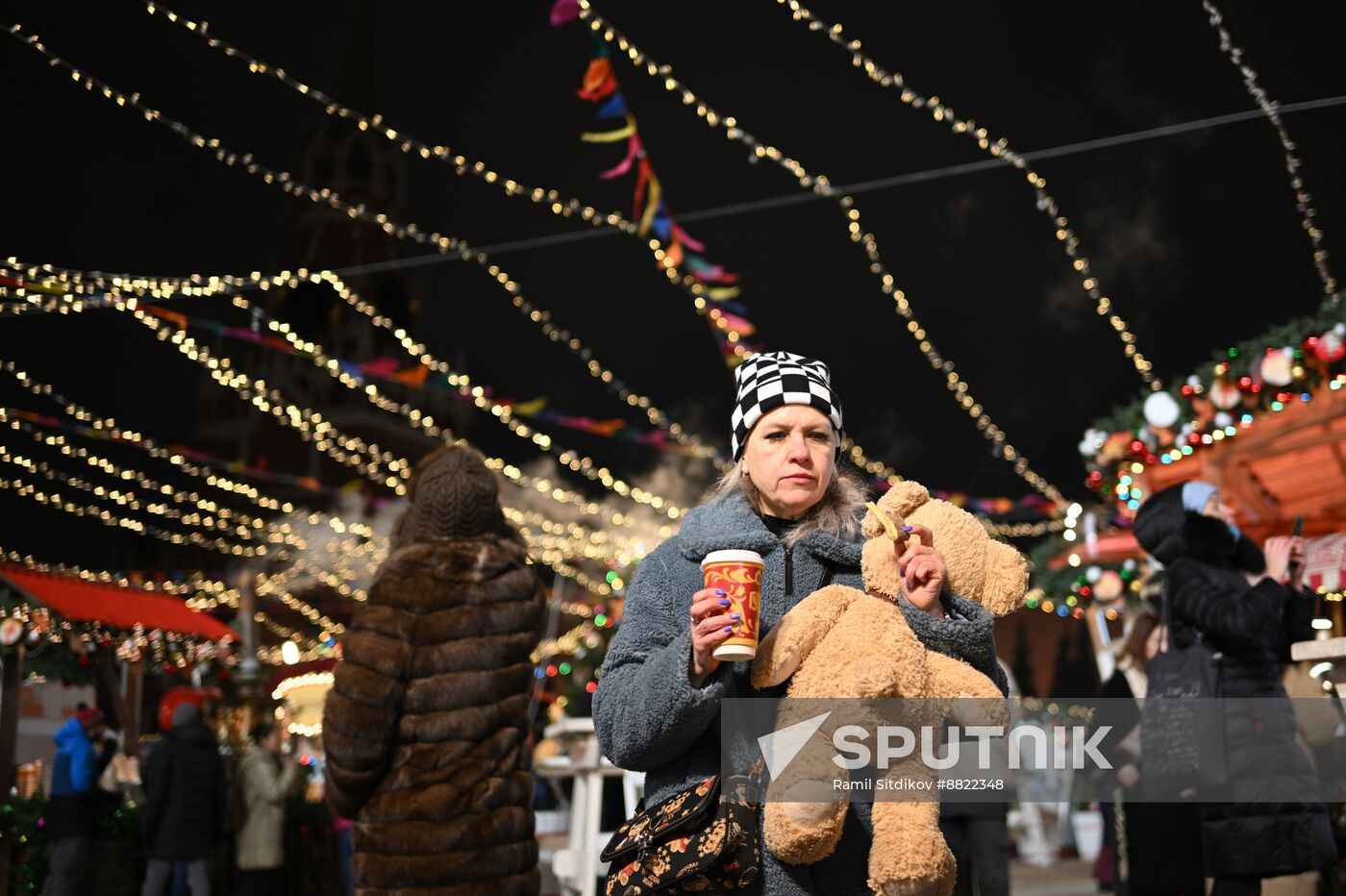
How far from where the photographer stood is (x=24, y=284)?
7410 mm

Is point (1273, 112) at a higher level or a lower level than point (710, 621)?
higher

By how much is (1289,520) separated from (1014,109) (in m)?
6.88

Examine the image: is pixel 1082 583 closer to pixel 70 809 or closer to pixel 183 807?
pixel 183 807

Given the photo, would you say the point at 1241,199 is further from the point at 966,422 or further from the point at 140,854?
the point at 140,854

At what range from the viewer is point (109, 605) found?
1274cm

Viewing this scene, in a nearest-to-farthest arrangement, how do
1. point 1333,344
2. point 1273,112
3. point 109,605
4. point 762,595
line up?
point 762,595 → point 1273,112 → point 1333,344 → point 109,605

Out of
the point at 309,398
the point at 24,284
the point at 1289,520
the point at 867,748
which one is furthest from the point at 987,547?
the point at 309,398

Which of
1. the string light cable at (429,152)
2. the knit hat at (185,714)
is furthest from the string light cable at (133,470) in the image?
the knit hat at (185,714)

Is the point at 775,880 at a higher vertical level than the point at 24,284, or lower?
lower

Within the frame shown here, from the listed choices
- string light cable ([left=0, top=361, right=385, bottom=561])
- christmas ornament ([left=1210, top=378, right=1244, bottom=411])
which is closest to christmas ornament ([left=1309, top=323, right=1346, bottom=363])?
christmas ornament ([left=1210, top=378, right=1244, bottom=411])

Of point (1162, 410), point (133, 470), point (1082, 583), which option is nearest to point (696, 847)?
point (1162, 410)

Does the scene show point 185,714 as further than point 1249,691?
Yes

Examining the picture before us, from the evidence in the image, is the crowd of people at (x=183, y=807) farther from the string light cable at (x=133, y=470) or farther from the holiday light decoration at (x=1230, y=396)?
the holiday light decoration at (x=1230, y=396)

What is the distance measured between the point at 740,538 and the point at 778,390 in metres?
0.31
